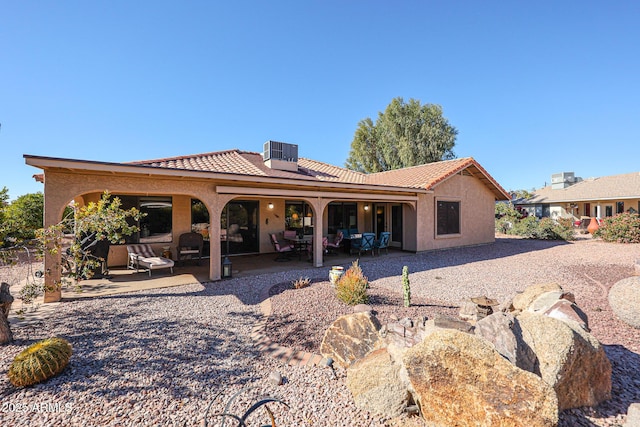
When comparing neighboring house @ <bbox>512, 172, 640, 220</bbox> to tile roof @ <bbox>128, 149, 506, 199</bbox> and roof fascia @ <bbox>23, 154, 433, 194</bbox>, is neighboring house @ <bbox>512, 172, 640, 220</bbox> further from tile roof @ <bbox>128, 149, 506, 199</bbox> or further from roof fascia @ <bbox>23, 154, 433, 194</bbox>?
roof fascia @ <bbox>23, 154, 433, 194</bbox>

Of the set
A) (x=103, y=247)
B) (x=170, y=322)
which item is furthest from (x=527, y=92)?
(x=103, y=247)

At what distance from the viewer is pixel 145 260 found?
8422 mm

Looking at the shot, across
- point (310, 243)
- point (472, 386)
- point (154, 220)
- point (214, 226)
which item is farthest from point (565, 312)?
point (154, 220)

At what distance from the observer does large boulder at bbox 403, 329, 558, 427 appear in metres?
2.09

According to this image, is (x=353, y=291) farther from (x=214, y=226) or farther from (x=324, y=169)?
(x=324, y=169)

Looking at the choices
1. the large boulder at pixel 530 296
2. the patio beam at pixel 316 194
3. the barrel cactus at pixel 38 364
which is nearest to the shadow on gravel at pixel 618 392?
the large boulder at pixel 530 296

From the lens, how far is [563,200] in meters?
26.8

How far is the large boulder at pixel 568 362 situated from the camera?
8.28 ft

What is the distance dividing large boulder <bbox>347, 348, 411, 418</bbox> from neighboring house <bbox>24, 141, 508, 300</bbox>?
19.7 feet

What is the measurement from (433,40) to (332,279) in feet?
48.4

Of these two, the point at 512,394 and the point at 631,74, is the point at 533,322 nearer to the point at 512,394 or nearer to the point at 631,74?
the point at 512,394

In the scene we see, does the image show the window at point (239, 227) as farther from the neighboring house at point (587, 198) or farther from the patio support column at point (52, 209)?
the neighboring house at point (587, 198)

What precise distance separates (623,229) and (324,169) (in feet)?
55.5

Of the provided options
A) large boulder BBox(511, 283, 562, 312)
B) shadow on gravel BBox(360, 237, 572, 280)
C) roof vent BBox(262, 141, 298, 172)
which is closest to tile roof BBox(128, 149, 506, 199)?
roof vent BBox(262, 141, 298, 172)
